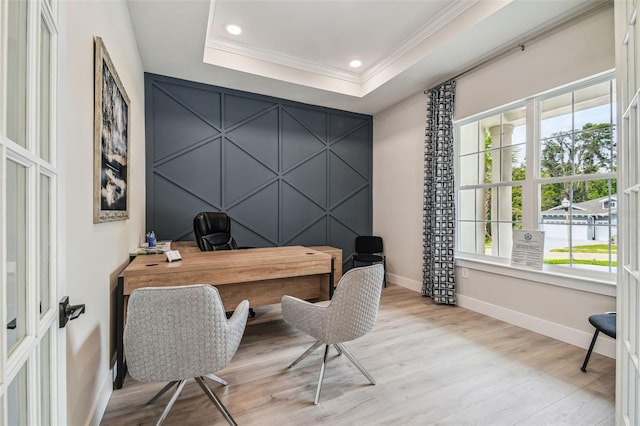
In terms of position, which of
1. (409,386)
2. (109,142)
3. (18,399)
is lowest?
(409,386)

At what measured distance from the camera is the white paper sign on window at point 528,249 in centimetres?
292

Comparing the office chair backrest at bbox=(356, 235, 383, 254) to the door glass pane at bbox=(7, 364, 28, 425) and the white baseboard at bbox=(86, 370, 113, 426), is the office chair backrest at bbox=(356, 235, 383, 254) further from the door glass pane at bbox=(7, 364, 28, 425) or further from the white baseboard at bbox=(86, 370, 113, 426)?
the door glass pane at bbox=(7, 364, 28, 425)

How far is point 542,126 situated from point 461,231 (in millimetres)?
1491

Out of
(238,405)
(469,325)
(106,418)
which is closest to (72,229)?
(106,418)

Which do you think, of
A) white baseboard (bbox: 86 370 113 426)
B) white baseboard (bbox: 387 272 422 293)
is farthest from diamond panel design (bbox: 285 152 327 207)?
white baseboard (bbox: 86 370 113 426)

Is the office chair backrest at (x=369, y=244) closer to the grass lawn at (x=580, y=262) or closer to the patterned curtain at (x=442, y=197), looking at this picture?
the patterned curtain at (x=442, y=197)

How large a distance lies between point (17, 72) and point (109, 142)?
1375 millimetres

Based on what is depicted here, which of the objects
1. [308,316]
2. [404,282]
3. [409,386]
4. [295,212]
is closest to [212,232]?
[295,212]

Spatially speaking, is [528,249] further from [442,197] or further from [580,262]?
[442,197]

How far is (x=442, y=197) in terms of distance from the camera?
148 inches

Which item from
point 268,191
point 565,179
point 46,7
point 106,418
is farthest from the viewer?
point 268,191

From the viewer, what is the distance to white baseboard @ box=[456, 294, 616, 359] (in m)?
2.40

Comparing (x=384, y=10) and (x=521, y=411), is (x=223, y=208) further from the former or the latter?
(x=521, y=411)

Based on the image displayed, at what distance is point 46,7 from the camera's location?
811 millimetres
